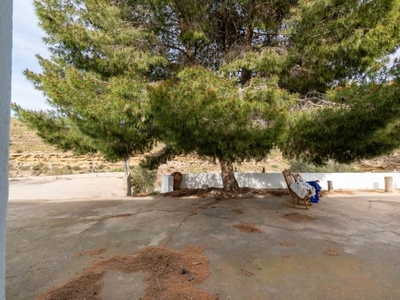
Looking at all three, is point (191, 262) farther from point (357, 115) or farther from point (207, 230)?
point (357, 115)

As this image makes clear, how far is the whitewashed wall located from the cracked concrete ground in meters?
2.22

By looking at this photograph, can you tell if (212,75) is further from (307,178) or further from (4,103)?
(307,178)

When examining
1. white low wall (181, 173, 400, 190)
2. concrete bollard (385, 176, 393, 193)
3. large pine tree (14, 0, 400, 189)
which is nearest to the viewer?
large pine tree (14, 0, 400, 189)

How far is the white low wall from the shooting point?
10273mm

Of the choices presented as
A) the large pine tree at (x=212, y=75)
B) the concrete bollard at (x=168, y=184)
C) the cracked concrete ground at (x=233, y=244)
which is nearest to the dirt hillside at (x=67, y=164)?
the concrete bollard at (x=168, y=184)

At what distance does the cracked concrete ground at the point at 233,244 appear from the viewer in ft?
9.23

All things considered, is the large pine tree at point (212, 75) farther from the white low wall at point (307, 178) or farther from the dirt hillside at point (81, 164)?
the dirt hillside at point (81, 164)

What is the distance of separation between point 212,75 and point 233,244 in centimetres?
326

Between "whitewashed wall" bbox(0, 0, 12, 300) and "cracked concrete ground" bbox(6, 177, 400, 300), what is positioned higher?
"whitewashed wall" bbox(0, 0, 12, 300)

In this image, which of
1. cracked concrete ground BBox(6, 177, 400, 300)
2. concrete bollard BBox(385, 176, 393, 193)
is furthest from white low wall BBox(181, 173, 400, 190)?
cracked concrete ground BBox(6, 177, 400, 300)

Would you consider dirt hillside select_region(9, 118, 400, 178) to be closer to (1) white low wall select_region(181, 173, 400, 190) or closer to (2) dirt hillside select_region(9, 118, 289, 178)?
(2) dirt hillside select_region(9, 118, 289, 178)

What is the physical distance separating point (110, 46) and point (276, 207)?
5947 millimetres

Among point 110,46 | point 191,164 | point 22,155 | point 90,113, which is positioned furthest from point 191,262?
point 22,155

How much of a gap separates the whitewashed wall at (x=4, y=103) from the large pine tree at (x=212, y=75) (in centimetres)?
333
